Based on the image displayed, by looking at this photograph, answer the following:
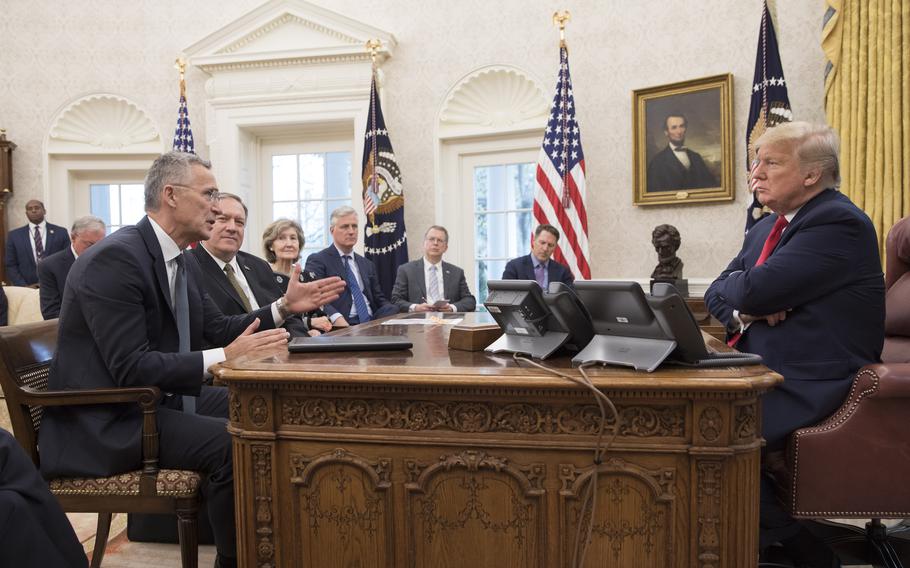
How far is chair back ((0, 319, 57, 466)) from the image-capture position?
6.69 feet

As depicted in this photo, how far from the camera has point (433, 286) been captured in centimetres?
573

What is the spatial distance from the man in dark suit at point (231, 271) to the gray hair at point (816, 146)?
7.54 ft

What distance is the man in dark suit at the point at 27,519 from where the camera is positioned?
4.32 ft

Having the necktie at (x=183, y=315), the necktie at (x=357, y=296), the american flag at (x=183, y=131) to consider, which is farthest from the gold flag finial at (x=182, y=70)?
the necktie at (x=183, y=315)

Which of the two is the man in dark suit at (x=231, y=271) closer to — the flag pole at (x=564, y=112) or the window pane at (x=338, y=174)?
the flag pole at (x=564, y=112)

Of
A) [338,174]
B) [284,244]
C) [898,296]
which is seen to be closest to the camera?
[898,296]

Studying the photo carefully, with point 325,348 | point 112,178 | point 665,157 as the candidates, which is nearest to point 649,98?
point 665,157

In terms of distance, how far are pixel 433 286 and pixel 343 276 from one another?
0.94 metres

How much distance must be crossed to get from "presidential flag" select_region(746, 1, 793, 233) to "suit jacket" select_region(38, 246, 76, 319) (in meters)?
5.39

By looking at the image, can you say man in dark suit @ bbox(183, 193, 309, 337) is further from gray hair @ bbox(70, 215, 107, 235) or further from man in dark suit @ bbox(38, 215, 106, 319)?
gray hair @ bbox(70, 215, 107, 235)

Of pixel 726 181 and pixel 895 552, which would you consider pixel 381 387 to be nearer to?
pixel 895 552

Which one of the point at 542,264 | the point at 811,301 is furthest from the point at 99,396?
the point at 542,264

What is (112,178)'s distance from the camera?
25.5ft

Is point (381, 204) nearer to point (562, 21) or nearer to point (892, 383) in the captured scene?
point (562, 21)
